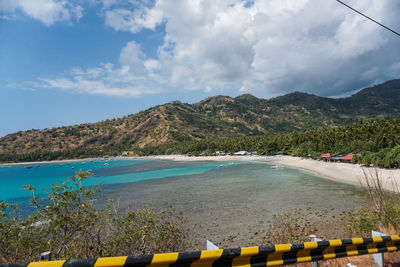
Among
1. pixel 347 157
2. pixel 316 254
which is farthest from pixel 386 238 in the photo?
pixel 347 157

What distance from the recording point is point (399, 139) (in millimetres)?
50000

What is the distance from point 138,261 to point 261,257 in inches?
72.4

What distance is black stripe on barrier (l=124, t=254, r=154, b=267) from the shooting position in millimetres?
2256

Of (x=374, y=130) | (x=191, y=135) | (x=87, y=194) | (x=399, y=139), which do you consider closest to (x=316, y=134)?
(x=374, y=130)

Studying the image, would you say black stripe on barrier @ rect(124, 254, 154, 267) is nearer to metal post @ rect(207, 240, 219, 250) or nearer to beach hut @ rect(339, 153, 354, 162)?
metal post @ rect(207, 240, 219, 250)

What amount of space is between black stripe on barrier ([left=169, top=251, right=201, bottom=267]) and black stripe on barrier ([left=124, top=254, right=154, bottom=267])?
0.30m

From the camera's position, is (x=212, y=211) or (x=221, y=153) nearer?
(x=212, y=211)

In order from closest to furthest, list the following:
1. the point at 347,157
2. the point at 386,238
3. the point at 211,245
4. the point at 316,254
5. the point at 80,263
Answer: the point at 80,263 → the point at 316,254 → the point at 211,245 → the point at 386,238 → the point at 347,157

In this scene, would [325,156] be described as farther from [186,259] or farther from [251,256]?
[186,259]

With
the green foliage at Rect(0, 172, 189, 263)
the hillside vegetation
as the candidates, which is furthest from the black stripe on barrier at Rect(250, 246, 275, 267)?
the hillside vegetation

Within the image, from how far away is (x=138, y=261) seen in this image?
228 centimetres

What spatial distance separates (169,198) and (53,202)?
28207 millimetres

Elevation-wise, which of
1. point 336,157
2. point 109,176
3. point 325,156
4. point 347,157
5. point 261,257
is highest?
point 261,257

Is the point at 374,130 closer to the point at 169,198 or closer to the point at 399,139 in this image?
the point at 399,139
